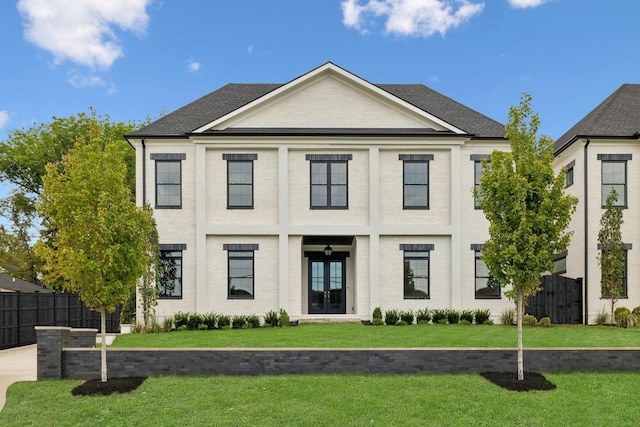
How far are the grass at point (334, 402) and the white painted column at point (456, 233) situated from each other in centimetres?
984

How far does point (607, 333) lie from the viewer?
55.0ft

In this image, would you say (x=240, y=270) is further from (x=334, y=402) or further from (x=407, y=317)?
(x=334, y=402)

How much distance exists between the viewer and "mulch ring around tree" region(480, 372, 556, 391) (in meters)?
10.4

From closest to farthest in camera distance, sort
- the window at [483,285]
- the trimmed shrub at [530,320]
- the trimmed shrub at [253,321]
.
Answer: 1. the trimmed shrub at [530,320]
2. the trimmed shrub at [253,321]
3. the window at [483,285]

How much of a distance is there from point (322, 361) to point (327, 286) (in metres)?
11.4

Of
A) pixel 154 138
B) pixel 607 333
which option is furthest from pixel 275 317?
pixel 607 333

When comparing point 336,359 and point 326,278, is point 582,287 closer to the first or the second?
point 326,278

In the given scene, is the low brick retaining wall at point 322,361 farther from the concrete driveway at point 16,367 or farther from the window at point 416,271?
the window at point 416,271

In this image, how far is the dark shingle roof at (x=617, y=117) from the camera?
70.0ft

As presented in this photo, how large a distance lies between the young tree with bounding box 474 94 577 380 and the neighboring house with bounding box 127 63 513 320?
32.5 ft

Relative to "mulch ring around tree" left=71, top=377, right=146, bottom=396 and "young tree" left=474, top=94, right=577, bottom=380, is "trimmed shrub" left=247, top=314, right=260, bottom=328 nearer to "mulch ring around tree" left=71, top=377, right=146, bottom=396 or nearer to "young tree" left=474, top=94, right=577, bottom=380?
"mulch ring around tree" left=71, top=377, right=146, bottom=396

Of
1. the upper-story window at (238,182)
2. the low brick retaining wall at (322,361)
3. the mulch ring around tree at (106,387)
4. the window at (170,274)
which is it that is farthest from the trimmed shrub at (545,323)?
Result: the mulch ring around tree at (106,387)

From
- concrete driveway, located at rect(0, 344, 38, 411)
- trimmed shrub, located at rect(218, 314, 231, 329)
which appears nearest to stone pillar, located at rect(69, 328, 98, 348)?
concrete driveway, located at rect(0, 344, 38, 411)

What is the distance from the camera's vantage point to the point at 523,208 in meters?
10.9
